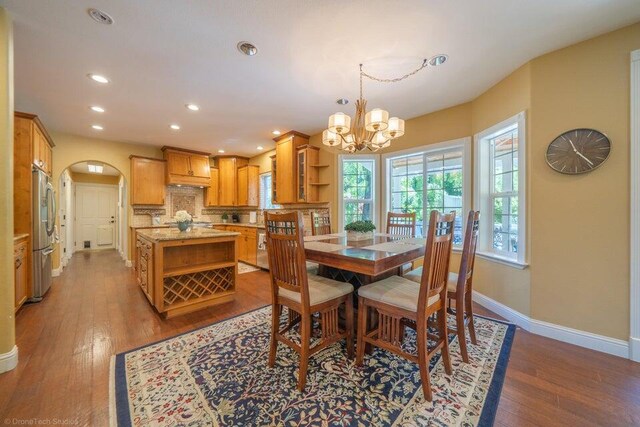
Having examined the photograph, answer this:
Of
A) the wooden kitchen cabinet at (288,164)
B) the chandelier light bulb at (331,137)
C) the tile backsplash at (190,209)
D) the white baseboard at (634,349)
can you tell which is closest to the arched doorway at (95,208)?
the tile backsplash at (190,209)

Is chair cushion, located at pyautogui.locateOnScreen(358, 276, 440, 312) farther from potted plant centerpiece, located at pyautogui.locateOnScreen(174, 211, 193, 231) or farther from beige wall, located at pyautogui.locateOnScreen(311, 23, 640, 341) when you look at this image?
potted plant centerpiece, located at pyautogui.locateOnScreen(174, 211, 193, 231)

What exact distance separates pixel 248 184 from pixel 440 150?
14.1 feet

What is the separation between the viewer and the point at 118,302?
10.1ft

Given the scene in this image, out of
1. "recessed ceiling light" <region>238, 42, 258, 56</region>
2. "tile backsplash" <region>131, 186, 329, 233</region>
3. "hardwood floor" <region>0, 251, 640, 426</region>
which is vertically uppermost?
"recessed ceiling light" <region>238, 42, 258, 56</region>

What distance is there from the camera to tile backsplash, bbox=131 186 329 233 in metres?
4.90

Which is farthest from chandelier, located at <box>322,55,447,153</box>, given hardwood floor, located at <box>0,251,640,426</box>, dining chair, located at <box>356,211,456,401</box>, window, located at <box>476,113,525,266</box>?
hardwood floor, located at <box>0,251,640,426</box>

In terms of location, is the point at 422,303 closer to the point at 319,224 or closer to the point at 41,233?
the point at 319,224

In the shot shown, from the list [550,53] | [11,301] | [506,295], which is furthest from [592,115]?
[11,301]

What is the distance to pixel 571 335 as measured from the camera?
2131 millimetres

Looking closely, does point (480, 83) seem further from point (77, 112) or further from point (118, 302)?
point (77, 112)

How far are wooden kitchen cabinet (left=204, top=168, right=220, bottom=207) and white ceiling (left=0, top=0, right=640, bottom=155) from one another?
269cm

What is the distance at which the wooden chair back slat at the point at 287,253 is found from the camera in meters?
1.57

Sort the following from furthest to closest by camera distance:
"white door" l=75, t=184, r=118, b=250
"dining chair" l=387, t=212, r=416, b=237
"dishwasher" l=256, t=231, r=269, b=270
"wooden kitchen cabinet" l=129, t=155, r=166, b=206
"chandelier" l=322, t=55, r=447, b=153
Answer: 1. "white door" l=75, t=184, r=118, b=250
2. "wooden kitchen cabinet" l=129, t=155, r=166, b=206
3. "dishwasher" l=256, t=231, r=269, b=270
4. "dining chair" l=387, t=212, r=416, b=237
5. "chandelier" l=322, t=55, r=447, b=153

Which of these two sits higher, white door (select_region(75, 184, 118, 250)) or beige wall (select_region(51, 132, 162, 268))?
beige wall (select_region(51, 132, 162, 268))
